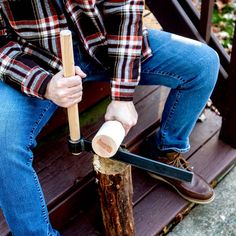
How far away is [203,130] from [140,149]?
447 millimetres

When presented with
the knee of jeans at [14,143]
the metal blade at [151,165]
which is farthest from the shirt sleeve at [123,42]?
the knee of jeans at [14,143]

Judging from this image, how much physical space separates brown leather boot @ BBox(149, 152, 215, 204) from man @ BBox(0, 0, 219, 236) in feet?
1.03

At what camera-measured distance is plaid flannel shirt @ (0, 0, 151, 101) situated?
1793 mm

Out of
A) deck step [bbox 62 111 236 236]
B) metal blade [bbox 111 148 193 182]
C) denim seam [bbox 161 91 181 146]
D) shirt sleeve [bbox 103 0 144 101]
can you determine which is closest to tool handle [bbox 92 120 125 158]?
metal blade [bbox 111 148 193 182]

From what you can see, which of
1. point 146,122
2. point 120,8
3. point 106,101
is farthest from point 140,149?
point 120,8

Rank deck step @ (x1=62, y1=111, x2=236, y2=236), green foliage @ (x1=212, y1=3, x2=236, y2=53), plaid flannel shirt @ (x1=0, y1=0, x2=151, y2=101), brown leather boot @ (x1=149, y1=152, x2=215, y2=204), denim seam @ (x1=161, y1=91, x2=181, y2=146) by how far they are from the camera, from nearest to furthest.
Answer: plaid flannel shirt @ (x1=0, y1=0, x2=151, y2=101) → denim seam @ (x1=161, y1=91, x2=181, y2=146) → deck step @ (x1=62, y1=111, x2=236, y2=236) → brown leather boot @ (x1=149, y1=152, x2=215, y2=204) → green foliage @ (x1=212, y1=3, x2=236, y2=53)

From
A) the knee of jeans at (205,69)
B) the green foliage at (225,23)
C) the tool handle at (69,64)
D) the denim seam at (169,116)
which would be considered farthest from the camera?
the green foliage at (225,23)

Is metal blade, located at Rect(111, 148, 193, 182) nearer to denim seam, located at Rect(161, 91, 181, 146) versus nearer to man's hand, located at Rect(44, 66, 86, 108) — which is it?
man's hand, located at Rect(44, 66, 86, 108)

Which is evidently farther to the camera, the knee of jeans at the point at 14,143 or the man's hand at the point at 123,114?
the man's hand at the point at 123,114

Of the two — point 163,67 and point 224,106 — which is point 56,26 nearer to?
point 163,67

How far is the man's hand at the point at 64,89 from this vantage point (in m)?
1.70

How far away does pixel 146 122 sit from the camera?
8.51ft

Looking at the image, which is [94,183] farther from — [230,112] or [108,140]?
[230,112]

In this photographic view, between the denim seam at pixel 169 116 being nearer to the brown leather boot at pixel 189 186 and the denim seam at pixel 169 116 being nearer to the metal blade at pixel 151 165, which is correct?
the brown leather boot at pixel 189 186
